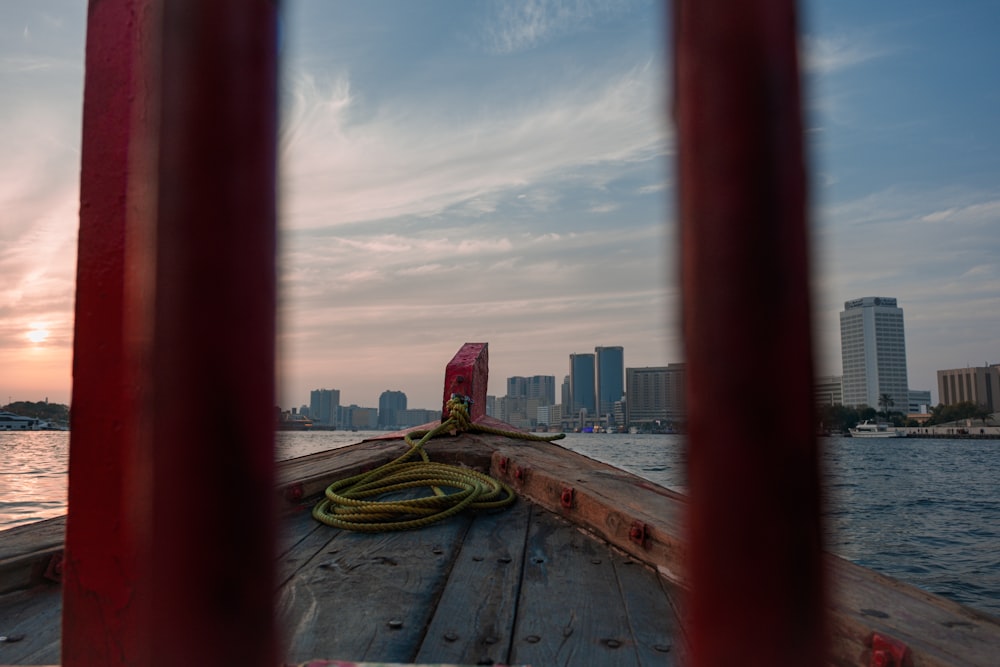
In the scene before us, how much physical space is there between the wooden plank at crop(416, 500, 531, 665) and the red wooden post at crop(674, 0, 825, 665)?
71.6 inches

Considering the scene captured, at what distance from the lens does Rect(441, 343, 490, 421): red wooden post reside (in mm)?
6230

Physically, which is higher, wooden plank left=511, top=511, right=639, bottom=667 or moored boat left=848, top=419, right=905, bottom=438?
wooden plank left=511, top=511, right=639, bottom=667

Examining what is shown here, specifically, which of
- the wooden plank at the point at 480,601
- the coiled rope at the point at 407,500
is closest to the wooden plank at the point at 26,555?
the coiled rope at the point at 407,500

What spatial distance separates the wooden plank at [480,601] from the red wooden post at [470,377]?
2.47 meters

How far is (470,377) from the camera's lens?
627cm

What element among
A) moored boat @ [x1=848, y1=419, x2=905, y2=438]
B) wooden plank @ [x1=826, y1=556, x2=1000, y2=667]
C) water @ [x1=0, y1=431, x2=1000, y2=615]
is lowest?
A: moored boat @ [x1=848, y1=419, x2=905, y2=438]

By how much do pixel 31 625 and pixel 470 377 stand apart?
409 centimetres

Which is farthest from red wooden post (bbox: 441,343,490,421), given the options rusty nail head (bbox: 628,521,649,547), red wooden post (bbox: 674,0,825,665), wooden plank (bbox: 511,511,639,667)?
red wooden post (bbox: 674,0,825,665)

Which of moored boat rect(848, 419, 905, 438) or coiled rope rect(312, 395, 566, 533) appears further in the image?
moored boat rect(848, 419, 905, 438)

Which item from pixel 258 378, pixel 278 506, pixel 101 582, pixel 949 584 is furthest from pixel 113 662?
pixel 949 584

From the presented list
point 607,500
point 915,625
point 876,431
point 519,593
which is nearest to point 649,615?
point 519,593

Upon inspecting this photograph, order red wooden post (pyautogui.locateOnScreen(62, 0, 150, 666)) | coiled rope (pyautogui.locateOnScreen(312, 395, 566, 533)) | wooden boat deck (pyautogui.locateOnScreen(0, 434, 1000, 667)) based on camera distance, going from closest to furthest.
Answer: red wooden post (pyautogui.locateOnScreen(62, 0, 150, 666))
wooden boat deck (pyautogui.locateOnScreen(0, 434, 1000, 667))
coiled rope (pyautogui.locateOnScreen(312, 395, 566, 533))

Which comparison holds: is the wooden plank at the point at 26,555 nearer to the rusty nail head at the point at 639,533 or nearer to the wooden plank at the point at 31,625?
the wooden plank at the point at 31,625

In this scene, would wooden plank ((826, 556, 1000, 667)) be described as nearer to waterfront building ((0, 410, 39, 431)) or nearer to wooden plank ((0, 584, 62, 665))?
wooden plank ((0, 584, 62, 665))
